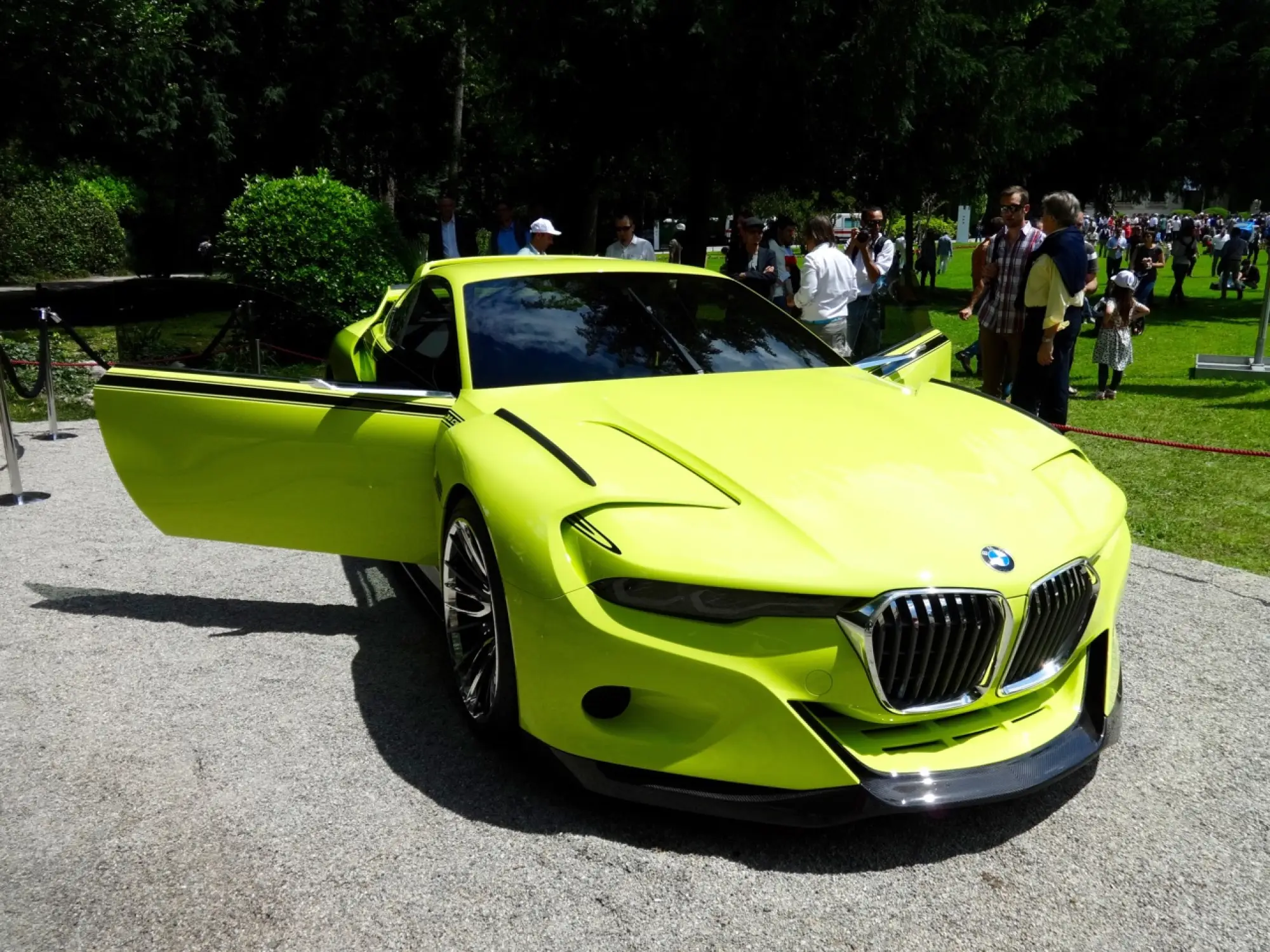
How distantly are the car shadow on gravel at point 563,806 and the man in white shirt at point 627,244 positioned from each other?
258 inches

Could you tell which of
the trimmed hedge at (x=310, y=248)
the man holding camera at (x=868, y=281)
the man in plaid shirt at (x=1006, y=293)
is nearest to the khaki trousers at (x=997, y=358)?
the man in plaid shirt at (x=1006, y=293)

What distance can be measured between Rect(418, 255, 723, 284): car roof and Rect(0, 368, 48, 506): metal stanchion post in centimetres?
319

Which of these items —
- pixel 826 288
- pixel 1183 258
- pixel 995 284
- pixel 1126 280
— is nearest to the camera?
pixel 826 288

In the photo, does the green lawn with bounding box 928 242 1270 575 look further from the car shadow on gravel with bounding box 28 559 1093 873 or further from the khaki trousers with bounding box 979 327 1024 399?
the car shadow on gravel with bounding box 28 559 1093 873

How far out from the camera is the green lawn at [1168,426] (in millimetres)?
6074

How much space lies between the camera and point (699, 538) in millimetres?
2807

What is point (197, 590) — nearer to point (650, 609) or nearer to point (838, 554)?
point (650, 609)

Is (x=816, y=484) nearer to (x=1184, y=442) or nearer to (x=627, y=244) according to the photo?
(x=1184, y=442)

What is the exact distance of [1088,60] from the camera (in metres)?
17.6

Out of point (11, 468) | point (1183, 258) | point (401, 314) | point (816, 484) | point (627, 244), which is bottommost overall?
point (11, 468)

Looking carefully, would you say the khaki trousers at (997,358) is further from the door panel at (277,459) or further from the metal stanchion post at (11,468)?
the metal stanchion post at (11,468)

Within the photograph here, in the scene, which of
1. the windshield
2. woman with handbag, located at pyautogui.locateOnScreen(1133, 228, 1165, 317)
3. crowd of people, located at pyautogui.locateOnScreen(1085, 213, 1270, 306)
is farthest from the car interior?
woman with handbag, located at pyautogui.locateOnScreen(1133, 228, 1165, 317)

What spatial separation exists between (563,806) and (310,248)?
1072 centimetres

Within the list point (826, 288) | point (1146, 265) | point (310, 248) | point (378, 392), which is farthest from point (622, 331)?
point (1146, 265)
